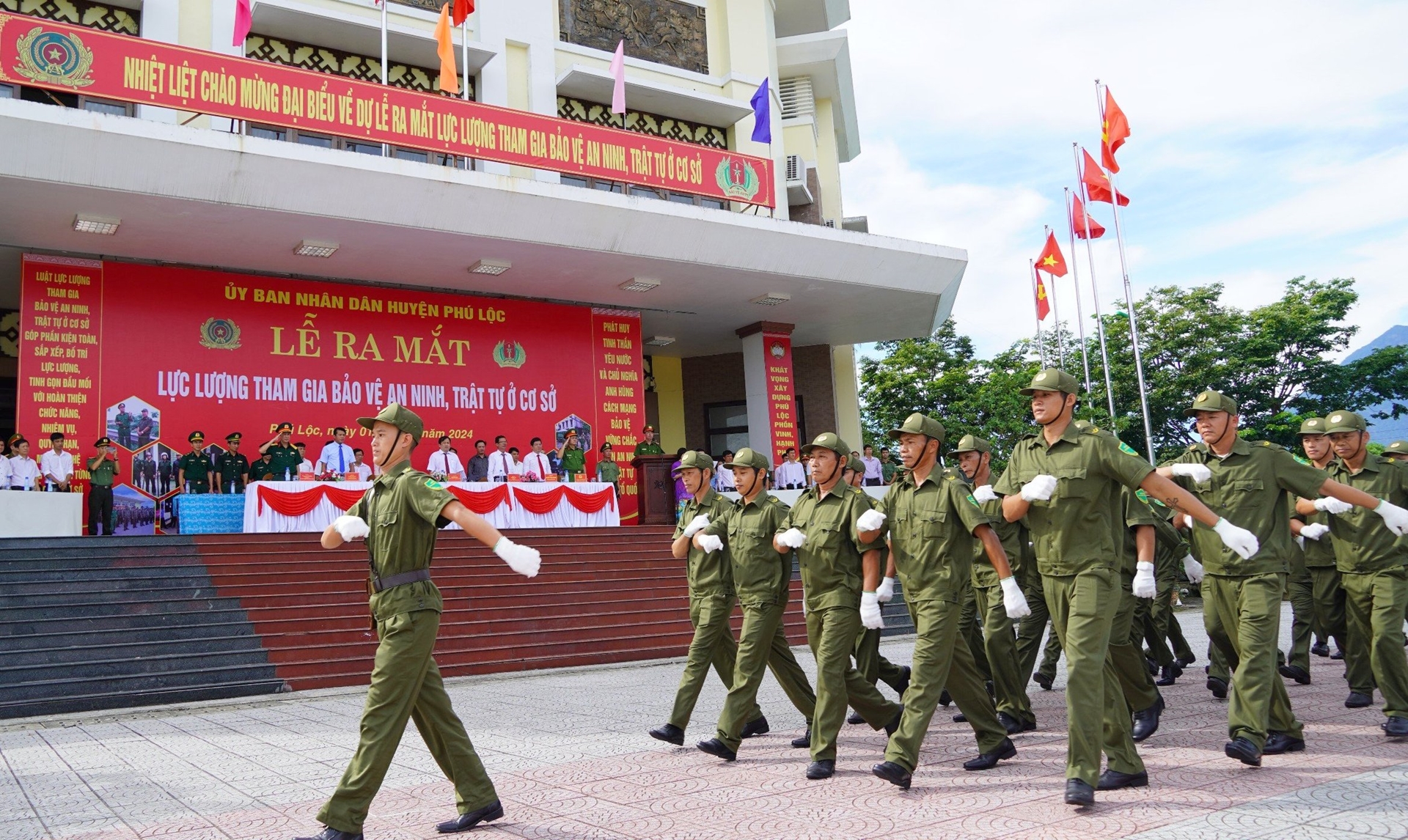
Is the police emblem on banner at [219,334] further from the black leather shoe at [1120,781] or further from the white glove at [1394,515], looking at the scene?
the white glove at [1394,515]

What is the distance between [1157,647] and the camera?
26.9ft

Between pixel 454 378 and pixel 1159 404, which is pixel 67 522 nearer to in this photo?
pixel 454 378

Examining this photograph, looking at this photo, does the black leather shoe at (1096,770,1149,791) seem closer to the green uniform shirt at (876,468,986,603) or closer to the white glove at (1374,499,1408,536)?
the green uniform shirt at (876,468,986,603)

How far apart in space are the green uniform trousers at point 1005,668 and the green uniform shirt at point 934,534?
1.23m

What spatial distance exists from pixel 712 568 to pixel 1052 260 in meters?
22.2

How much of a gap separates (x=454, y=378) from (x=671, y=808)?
1590 centimetres

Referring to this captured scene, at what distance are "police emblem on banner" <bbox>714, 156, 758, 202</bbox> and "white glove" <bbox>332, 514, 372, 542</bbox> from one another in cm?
1577

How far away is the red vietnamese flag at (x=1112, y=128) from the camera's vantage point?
2267 cm

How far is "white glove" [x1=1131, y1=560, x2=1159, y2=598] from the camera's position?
5.17 meters

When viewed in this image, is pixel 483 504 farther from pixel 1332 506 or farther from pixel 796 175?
pixel 1332 506

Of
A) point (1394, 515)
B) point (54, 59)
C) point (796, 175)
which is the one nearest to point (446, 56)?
point (54, 59)

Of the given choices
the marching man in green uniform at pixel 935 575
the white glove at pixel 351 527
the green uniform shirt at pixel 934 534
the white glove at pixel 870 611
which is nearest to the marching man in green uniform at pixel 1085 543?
the marching man in green uniform at pixel 935 575

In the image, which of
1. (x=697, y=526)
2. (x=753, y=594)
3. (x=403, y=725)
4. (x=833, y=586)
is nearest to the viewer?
(x=403, y=725)

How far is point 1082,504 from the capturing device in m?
4.90
